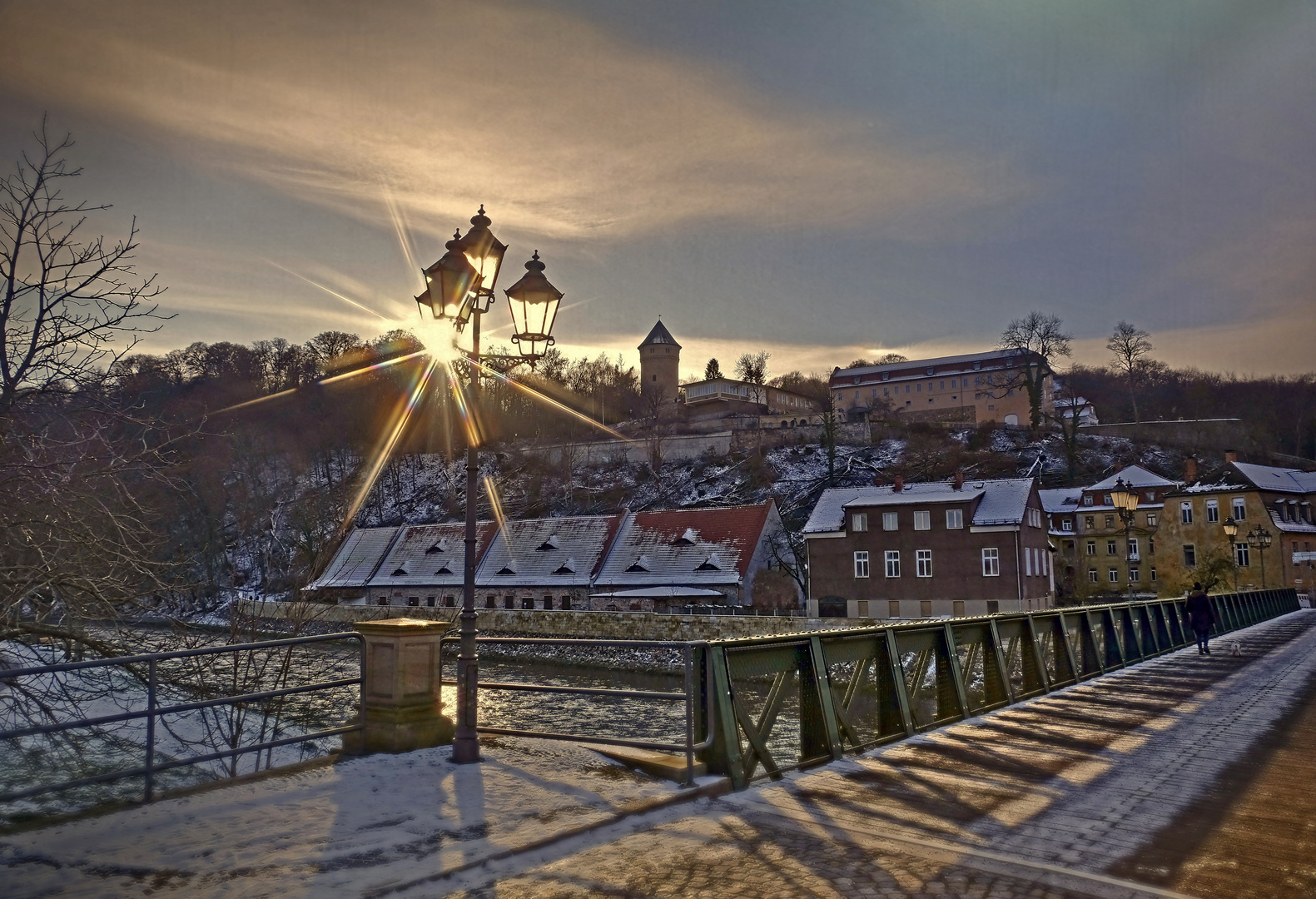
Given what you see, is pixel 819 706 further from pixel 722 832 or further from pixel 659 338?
pixel 659 338

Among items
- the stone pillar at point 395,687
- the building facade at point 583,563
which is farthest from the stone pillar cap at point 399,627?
the building facade at point 583,563

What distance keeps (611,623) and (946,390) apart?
73.0 meters

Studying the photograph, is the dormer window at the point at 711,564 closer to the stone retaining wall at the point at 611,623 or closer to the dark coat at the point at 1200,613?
the stone retaining wall at the point at 611,623

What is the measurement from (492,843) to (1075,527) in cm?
6583

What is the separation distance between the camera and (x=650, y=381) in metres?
121

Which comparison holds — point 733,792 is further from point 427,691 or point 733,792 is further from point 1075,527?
point 1075,527

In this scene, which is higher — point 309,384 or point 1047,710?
point 309,384

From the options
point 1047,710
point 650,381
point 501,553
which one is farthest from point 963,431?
point 1047,710

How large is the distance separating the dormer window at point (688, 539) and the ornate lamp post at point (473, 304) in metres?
44.2

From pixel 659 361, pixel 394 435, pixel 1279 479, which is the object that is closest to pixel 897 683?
pixel 1279 479

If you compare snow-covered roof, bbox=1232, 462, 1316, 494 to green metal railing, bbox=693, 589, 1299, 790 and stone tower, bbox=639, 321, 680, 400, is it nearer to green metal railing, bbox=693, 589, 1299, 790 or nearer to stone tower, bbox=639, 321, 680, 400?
green metal railing, bbox=693, 589, 1299, 790

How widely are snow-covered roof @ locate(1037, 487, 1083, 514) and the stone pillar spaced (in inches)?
2500

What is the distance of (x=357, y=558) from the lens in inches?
2530

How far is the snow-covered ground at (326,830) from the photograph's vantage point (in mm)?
4859
